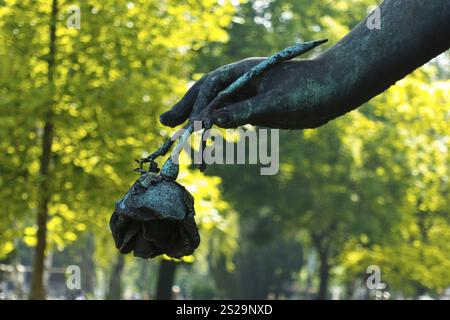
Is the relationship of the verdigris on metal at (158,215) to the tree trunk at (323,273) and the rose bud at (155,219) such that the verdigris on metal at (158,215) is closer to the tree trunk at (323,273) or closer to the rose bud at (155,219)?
the rose bud at (155,219)

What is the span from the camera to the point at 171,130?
13.7 m

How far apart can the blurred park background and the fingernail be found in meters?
8.17

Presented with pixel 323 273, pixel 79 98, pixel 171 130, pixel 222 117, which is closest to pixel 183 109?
pixel 222 117

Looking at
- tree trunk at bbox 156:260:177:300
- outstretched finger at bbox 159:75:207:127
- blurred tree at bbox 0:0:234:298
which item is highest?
blurred tree at bbox 0:0:234:298

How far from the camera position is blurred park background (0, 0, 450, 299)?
12.8 metres

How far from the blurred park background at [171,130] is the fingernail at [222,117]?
8166 mm

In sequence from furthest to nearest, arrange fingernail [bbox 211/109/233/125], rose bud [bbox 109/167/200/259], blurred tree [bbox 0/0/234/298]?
blurred tree [bbox 0/0/234/298] < fingernail [bbox 211/109/233/125] < rose bud [bbox 109/167/200/259]

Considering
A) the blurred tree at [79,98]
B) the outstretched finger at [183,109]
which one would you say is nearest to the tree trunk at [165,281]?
the blurred tree at [79,98]

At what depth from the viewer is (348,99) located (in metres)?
4.34

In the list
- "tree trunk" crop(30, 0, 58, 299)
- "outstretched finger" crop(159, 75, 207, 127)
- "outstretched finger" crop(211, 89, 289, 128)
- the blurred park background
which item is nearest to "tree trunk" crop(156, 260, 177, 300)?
the blurred park background

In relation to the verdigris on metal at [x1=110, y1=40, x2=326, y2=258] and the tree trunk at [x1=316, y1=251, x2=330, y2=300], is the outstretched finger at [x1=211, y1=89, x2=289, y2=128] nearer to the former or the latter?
the verdigris on metal at [x1=110, y1=40, x2=326, y2=258]

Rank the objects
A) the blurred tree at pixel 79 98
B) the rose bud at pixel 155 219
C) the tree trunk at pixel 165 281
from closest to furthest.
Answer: the rose bud at pixel 155 219 < the blurred tree at pixel 79 98 < the tree trunk at pixel 165 281

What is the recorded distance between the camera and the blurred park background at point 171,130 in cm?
1279

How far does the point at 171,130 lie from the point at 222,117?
31.0 feet
